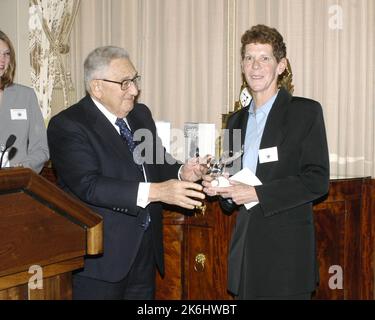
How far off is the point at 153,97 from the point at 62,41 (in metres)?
1.09

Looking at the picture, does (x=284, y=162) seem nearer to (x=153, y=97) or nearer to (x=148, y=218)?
(x=148, y=218)

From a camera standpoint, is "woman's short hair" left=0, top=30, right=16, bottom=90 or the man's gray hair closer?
the man's gray hair

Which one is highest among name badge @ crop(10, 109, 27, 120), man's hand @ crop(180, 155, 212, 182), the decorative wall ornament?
the decorative wall ornament

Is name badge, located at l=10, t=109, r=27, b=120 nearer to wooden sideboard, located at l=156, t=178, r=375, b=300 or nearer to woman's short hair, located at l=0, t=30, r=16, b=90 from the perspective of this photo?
woman's short hair, located at l=0, t=30, r=16, b=90

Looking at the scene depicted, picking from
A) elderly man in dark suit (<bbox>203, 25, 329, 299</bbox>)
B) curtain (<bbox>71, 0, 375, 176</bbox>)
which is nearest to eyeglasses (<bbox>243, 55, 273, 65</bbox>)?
elderly man in dark suit (<bbox>203, 25, 329, 299</bbox>)

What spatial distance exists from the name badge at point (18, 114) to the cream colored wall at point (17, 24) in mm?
1761

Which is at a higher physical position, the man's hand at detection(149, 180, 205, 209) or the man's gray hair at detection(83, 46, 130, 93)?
the man's gray hair at detection(83, 46, 130, 93)

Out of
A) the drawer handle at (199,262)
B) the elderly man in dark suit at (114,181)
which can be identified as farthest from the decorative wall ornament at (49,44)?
the elderly man in dark suit at (114,181)

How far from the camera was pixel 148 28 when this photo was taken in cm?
487

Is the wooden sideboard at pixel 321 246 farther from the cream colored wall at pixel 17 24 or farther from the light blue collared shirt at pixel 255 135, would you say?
the cream colored wall at pixel 17 24

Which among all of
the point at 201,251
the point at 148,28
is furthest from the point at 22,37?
the point at 201,251

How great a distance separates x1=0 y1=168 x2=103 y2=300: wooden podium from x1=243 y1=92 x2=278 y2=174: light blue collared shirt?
1.03 metres

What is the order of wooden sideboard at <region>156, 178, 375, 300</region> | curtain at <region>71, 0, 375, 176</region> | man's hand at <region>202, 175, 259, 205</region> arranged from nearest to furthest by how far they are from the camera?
1. man's hand at <region>202, 175, 259, 205</region>
2. wooden sideboard at <region>156, 178, 375, 300</region>
3. curtain at <region>71, 0, 375, 176</region>

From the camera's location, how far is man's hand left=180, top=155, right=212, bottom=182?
252 cm
